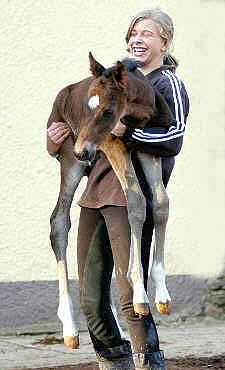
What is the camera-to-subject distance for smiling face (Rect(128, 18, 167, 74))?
3439 millimetres

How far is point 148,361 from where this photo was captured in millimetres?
3465

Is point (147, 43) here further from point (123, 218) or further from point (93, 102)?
point (123, 218)

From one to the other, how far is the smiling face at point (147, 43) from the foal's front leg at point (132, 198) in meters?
0.47

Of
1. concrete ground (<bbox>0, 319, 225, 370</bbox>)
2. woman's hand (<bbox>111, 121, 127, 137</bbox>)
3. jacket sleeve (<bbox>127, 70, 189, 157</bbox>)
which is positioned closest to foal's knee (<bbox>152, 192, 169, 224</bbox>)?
jacket sleeve (<bbox>127, 70, 189, 157</bbox>)

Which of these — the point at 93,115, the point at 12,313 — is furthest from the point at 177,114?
the point at 12,313

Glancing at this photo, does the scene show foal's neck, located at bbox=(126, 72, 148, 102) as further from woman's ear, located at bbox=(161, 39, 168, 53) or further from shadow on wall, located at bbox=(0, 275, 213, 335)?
shadow on wall, located at bbox=(0, 275, 213, 335)

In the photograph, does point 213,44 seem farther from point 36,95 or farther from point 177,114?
point 177,114

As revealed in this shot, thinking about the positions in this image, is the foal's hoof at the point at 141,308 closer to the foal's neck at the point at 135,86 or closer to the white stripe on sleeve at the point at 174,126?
the white stripe on sleeve at the point at 174,126

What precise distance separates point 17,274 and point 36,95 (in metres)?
1.43

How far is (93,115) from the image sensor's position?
9.64 ft

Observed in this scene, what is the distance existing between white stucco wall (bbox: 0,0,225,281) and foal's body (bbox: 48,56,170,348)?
251 centimetres

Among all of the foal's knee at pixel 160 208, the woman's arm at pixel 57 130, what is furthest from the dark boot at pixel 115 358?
the woman's arm at pixel 57 130

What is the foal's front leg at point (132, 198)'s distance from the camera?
125 inches

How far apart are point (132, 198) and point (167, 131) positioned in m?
0.34
